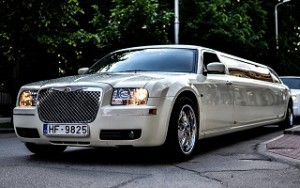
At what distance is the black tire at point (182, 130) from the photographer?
6073mm

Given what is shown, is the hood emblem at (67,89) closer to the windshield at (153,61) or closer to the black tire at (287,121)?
the windshield at (153,61)

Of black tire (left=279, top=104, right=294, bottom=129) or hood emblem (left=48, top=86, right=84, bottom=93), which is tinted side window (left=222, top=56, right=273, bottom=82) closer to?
black tire (left=279, top=104, right=294, bottom=129)

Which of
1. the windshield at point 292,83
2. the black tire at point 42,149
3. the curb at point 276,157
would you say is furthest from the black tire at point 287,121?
the black tire at point 42,149

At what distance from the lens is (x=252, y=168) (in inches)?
226

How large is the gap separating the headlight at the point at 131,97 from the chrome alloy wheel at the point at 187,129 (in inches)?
26.9

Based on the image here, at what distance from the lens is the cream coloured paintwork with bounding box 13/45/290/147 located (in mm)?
5742

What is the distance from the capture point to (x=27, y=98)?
6395 mm

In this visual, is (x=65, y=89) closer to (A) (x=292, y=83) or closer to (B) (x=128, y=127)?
(B) (x=128, y=127)

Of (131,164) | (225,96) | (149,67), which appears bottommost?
(131,164)

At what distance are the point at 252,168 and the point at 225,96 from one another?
6.70 feet

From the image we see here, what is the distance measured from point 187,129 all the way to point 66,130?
1600mm

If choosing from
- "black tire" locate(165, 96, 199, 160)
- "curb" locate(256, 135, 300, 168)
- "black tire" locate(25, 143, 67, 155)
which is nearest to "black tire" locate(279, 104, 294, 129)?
"curb" locate(256, 135, 300, 168)

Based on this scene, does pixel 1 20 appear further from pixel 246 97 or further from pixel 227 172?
pixel 227 172

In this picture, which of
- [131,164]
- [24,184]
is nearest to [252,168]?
[131,164]
